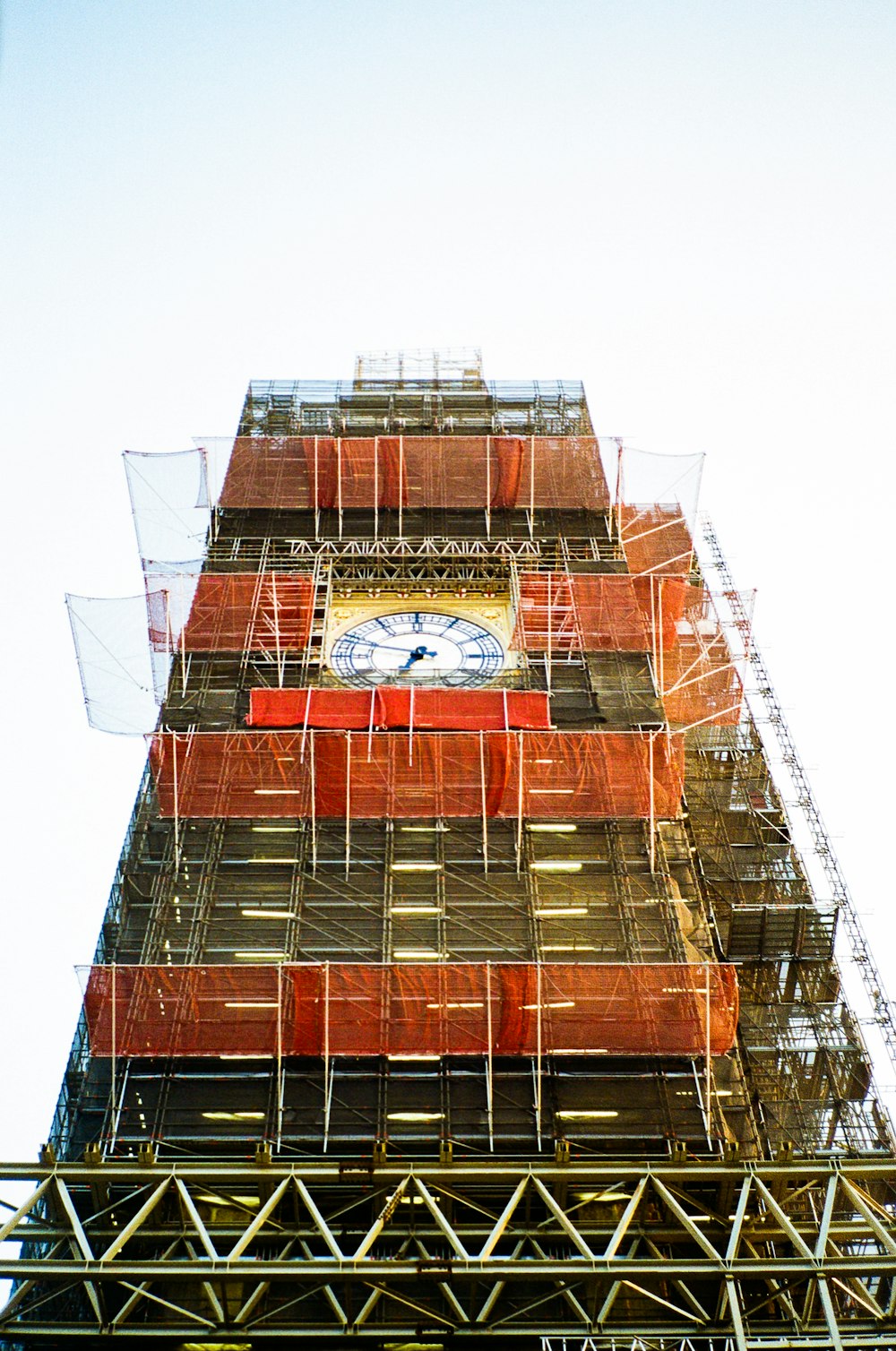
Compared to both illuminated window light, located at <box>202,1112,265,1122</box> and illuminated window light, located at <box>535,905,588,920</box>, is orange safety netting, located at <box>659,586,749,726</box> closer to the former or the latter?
illuminated window light, located at <box>535,905,588,920</box>

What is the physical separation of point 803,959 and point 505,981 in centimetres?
1047

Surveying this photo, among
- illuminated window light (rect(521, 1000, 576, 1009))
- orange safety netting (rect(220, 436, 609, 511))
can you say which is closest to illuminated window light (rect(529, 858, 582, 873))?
illuminated window light (rect(521, 1000, 576, 1009))

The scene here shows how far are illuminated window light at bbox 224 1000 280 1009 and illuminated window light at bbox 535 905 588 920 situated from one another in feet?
19.6

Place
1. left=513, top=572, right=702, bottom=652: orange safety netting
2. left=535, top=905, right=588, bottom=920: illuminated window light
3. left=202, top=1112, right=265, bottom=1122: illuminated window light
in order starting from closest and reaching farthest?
left=202, top=1112, right=265, bottom=1122: illuminated window light < left=535, top=905, right=588, bottom=920: illuminated window light < left=513, top=572, right=702, bottom=652: orange safety netting

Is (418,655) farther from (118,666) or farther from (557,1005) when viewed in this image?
(557,1005)

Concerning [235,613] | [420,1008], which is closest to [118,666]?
[235,613]

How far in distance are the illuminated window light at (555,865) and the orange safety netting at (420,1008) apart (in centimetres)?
434

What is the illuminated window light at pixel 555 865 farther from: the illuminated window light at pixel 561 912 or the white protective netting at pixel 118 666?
the white protective netting at pixel 118 666

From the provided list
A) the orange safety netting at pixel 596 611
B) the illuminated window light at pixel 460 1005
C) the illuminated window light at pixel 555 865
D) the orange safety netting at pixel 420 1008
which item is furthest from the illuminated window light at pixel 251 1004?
the orange safety netting at pixel 596 611

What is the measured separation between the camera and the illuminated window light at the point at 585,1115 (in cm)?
2920

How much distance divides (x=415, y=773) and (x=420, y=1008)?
7.13 meters

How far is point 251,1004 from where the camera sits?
100.0 ft

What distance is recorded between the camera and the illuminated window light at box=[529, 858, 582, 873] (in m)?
34.9

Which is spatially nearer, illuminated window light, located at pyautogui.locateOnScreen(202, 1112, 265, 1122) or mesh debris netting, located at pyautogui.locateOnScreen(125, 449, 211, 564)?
illuminated window light, located at pyautogui.locateOnScreen(202, 1112, 265, 1122)
